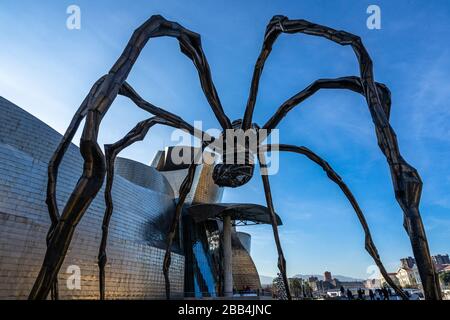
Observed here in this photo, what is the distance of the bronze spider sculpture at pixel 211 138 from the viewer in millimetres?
1837

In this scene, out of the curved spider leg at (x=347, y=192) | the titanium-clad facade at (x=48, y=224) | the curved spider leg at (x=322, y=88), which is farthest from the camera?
the titanium-clad facade at (x=48, y=224)

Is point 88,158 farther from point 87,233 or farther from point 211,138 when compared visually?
point 87,233

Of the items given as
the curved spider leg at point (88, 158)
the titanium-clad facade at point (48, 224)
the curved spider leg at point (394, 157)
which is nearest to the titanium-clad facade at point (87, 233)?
the titanium-clad facade at point (48, 224)

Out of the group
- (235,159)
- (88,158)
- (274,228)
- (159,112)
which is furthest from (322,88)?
(88,158)

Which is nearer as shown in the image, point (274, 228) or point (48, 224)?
point (274, 228)

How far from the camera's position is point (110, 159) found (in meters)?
4.75

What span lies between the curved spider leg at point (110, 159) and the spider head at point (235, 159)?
1230mm

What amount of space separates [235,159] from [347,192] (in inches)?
98.5

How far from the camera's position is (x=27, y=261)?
520 inches

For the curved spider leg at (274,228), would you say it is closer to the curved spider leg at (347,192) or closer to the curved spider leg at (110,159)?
the curved spider leg at (347,192)

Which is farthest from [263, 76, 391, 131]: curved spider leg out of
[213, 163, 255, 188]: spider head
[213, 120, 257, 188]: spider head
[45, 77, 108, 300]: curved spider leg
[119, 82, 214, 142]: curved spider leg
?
[45, 77, 108, 300]: curved spider leg

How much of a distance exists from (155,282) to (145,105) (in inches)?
889
